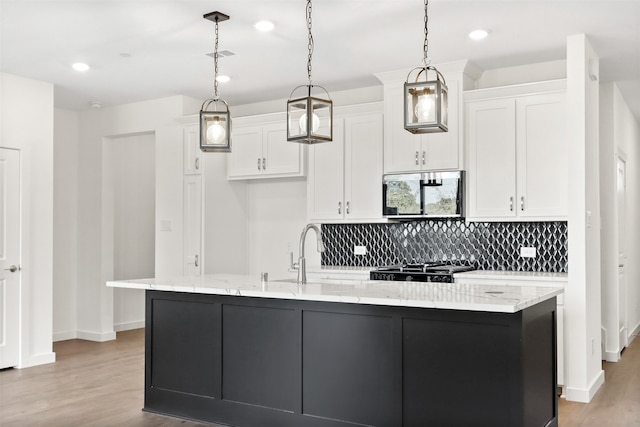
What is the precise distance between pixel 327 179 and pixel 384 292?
294 cm

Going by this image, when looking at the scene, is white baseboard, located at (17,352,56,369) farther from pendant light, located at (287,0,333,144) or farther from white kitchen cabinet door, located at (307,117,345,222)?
pendant light, located at (287,0,333,144)

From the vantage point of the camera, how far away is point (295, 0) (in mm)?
4121

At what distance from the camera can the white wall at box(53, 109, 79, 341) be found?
24.7ft

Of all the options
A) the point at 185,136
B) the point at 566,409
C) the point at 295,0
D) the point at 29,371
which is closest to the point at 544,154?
the point at 566,409

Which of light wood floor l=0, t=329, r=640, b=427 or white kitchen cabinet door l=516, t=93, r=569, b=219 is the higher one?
white kitchen cabinet door l=516, t=93, r=569, b=219

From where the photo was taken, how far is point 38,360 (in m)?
6.07

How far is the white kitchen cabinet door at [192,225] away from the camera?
678cm

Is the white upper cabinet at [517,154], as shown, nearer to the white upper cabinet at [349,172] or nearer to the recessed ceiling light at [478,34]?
the recessed ceiling light at [478,34]

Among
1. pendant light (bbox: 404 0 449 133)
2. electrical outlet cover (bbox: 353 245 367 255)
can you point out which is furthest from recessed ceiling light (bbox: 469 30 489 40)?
electrical outlet cover (bbox: 353 245 367 255)

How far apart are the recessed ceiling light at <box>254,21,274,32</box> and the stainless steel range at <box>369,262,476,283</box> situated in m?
2.26

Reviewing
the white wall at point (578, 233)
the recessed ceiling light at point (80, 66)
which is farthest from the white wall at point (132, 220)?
the white wall at point (578, 233)

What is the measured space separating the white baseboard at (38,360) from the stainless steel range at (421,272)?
3.19 m

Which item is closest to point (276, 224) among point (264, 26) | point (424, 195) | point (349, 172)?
point (349, 172)

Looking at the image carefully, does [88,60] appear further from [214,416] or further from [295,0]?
[214,416]
